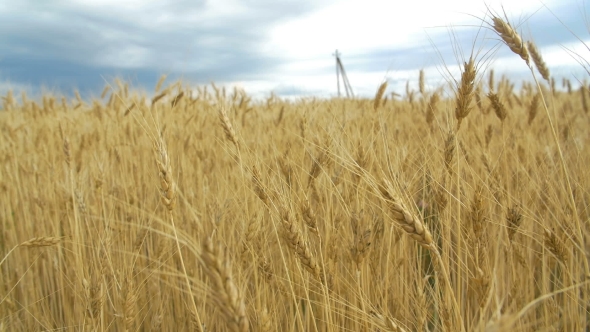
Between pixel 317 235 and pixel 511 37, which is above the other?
pixel 511 37

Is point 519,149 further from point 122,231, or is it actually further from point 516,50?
point 122,231

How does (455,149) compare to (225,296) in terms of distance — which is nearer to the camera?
(225,296)

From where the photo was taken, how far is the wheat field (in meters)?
1.02

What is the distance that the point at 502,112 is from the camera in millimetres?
1757

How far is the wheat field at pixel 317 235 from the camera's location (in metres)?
1.02

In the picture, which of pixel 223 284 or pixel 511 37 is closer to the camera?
pixel 223 284

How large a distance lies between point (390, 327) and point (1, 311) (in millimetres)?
1931

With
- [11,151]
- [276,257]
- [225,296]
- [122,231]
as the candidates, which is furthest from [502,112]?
[11,151]

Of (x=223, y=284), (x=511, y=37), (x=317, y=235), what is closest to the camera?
(x=223, y=284)

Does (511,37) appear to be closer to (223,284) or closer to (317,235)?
(317,235)

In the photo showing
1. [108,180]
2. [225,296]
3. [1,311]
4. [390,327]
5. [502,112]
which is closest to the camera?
[225,296]

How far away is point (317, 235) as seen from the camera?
1.07 metres

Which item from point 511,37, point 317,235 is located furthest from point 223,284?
point 511,37

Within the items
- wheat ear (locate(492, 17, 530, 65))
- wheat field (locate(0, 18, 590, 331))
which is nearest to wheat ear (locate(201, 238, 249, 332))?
wheat field (locate(0, 18, 590, 331))
